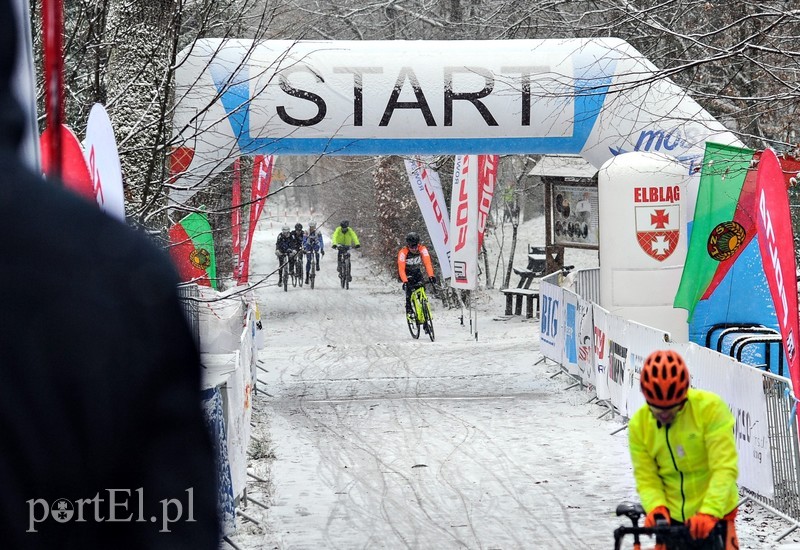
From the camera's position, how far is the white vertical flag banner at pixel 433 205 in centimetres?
2188

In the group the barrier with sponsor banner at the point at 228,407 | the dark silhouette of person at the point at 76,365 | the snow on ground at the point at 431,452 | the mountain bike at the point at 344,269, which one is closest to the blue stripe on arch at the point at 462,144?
the barrier with sponsor banner at the point at 228,407

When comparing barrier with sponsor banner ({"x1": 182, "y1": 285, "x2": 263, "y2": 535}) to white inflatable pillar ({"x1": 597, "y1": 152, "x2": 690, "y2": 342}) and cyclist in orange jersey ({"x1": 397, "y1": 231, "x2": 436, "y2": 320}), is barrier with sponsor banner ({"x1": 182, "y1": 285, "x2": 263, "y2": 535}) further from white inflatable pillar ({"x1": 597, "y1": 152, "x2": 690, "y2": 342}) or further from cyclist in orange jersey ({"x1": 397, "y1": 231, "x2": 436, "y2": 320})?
cyclist in orange jersey ({"x1": 397, "y1": 231, "x2": 436, "y2": 320})

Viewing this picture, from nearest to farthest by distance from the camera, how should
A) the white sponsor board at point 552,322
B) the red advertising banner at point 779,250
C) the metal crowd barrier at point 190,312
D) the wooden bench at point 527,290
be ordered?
the metal crowd barrier at point 190,312
the red advertising banner at point 779,250
the white sponsor board at point 552,322
the wooden bench at point 527,290

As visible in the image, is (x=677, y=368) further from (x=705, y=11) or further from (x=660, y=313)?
(x=705, y=11)

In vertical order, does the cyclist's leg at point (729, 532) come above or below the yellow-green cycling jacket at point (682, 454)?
below

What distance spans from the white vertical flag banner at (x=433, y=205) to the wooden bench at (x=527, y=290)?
411 cm

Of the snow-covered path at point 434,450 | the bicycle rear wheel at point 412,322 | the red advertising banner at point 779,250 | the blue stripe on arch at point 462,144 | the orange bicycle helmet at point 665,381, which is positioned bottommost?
the snow-covered path at point 434,450

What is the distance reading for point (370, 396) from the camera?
15.4 meters

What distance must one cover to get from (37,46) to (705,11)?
1366cm

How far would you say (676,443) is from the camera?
17.3ft

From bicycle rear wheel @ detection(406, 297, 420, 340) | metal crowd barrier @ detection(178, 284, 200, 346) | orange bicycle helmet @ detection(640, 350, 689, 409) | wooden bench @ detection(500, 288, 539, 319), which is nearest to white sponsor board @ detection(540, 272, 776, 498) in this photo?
orange bicycle helmet @ detection(640, 350, 689, 409)

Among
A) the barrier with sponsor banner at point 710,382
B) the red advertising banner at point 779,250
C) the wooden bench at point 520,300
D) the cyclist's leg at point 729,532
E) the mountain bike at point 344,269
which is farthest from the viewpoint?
the mountain bike at point 344,269

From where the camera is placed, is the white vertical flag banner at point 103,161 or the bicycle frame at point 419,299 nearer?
the white vertical flag banner at point 103,161

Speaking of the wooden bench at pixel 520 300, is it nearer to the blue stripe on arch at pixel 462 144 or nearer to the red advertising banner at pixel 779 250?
the blue stripe on arch at pixel 462 144
